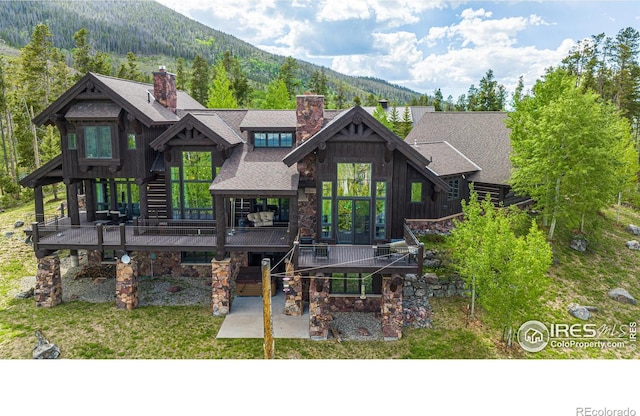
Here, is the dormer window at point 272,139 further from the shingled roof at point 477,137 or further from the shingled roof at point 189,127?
the shingled roof at point 477,137

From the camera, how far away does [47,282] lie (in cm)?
1917

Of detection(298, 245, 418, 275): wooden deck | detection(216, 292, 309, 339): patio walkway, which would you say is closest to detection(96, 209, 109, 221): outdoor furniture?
detection(216, 292, 309, 339): patio walkway

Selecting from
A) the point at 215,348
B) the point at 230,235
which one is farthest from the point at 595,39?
the point at 215,348

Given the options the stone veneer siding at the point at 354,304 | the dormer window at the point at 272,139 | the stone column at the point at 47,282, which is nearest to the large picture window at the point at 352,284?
the stone veneer siding at the point at 354,304

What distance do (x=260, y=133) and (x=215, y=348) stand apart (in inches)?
422

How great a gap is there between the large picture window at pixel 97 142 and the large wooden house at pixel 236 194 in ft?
0.16

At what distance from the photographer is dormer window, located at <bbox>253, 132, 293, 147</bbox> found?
2156 centimetres

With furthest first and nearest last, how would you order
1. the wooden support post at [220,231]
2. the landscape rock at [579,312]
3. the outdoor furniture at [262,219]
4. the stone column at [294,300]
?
the outdoor furniture at [262,219]
the landscape rock at [579,312]
the stone column at [294,300]
the wooden support post at [220,231]

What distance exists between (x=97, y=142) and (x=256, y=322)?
1141 cm

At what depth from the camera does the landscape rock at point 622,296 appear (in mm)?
21844

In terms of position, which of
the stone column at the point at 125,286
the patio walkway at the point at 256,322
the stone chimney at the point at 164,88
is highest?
the stone chimney at the point at 164,88

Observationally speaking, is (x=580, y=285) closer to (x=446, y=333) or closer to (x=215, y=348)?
(x=446, y=333)

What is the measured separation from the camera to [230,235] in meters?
19.5

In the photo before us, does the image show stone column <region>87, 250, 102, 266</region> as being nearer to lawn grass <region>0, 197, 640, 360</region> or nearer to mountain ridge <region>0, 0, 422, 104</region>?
lawn grass <region>0, 197, 640, 360</region>
